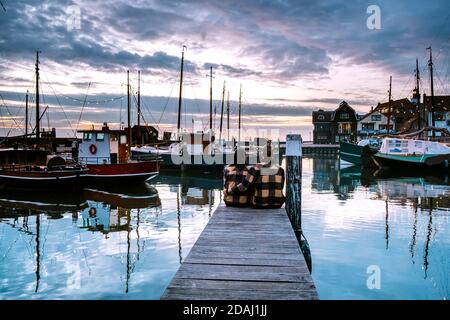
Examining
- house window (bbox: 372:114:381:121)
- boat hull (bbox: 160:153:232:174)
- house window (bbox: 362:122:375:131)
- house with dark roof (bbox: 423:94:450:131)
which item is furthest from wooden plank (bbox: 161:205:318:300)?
house with dark roof (bbox: 423:94:450:131)

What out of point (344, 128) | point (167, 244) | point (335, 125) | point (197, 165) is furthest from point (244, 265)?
point (335, 125)

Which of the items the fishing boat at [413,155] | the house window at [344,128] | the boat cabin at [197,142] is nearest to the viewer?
the boat cabin at [197,142]

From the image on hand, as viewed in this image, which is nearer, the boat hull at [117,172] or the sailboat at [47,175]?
the sailboat at [47,175]

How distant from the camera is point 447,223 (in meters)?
15.4

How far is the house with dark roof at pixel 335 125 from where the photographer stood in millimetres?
93062

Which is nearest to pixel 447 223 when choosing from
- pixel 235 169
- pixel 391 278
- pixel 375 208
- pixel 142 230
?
pixel 375 208

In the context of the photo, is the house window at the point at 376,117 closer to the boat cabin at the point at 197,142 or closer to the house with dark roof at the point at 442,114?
the house with dark roof at the point at 442,114

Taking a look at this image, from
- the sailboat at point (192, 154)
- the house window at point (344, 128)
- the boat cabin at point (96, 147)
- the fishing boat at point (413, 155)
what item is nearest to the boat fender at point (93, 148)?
the boat cabin at point (96, 147)

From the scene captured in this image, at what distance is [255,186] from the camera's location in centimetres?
889

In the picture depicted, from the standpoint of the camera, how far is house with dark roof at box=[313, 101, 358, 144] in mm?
93062

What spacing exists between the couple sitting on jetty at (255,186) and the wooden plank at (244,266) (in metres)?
1.41

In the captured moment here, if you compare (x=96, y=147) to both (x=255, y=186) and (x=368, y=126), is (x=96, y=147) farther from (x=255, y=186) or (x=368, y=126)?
(x=368, y=126)
